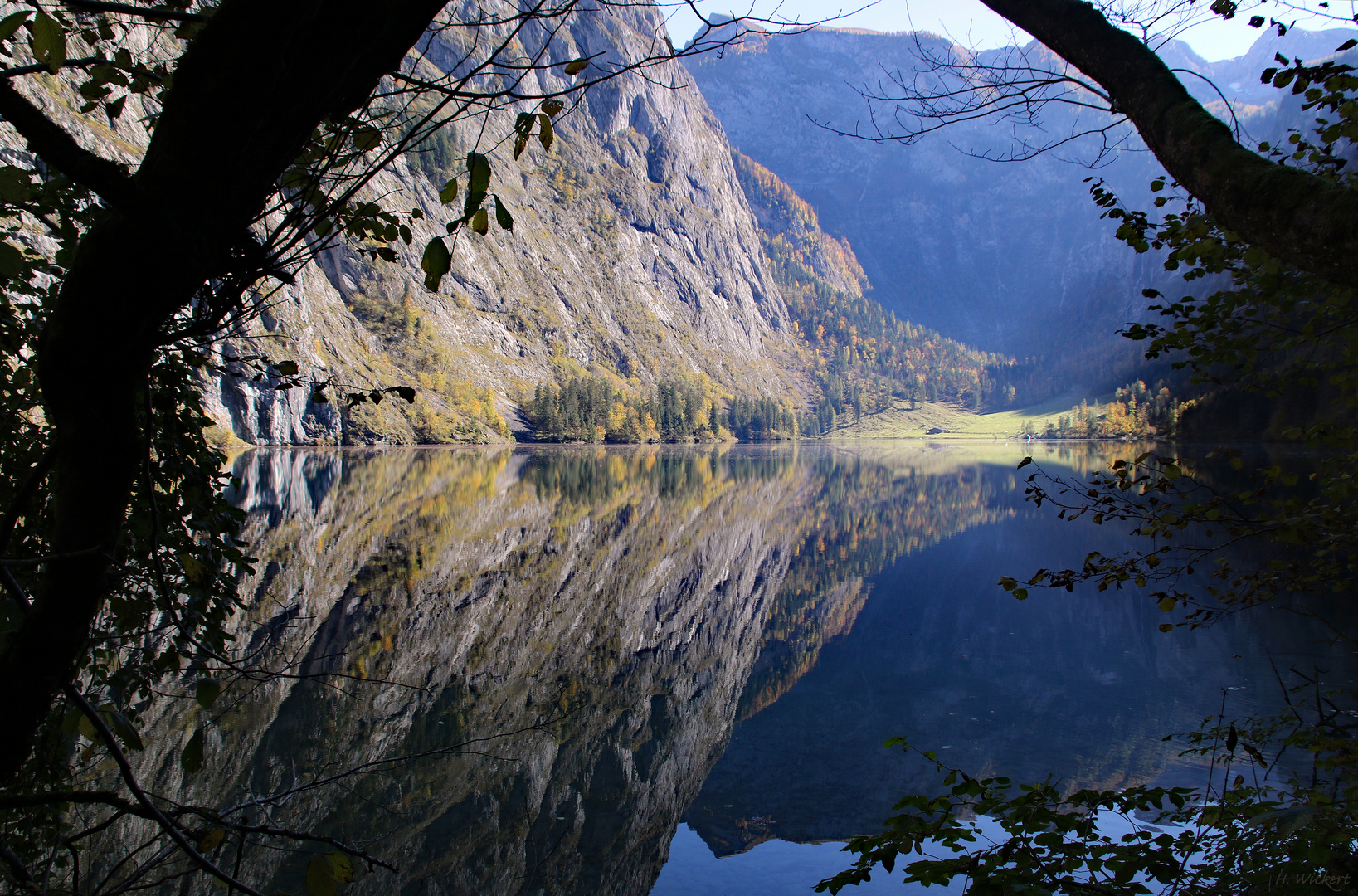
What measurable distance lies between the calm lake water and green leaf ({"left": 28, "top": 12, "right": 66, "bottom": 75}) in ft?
6.48

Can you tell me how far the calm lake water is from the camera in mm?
7418

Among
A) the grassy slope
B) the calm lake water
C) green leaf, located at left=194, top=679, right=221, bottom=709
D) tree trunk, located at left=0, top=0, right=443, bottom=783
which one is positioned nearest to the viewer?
tree trunk, located at left=0, top=0, right=443, bottom=783

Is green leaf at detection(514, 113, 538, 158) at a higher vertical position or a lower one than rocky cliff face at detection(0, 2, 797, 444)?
lower

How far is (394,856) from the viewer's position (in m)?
6.80

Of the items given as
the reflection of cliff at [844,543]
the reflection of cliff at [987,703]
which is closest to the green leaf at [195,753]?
the reflection of cliff at [987,703]

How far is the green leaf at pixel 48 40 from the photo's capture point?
1.70m

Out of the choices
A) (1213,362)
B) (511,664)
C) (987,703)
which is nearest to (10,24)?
(1213,362)

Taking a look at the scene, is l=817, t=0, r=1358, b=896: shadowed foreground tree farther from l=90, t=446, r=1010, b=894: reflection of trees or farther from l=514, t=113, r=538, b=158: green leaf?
l=90, t=446, r=1010, b=894: reflection of trees

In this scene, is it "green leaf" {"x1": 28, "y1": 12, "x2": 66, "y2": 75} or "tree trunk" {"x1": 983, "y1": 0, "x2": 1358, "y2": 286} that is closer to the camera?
"green leaf" {"x1": 28, "y1": 12, "x2": 66, "y2": 75}

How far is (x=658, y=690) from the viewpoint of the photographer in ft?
38.6

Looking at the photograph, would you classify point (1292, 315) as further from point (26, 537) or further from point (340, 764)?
point (340, 764)

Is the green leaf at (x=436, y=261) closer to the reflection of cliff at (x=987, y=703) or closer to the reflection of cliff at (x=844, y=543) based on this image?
the reflection of cliff at (x=987, y=703)

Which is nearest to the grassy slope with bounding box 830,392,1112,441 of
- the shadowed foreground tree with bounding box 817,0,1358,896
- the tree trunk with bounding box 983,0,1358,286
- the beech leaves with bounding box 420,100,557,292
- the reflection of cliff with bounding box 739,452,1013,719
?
the reflection of cliff with bounding box 739,452,1013,719

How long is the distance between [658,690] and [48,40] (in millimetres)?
11322
